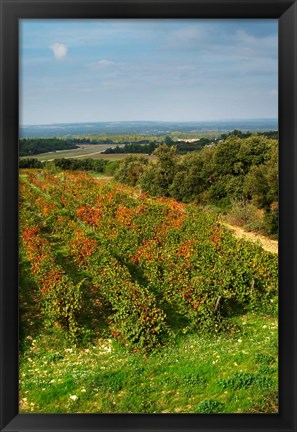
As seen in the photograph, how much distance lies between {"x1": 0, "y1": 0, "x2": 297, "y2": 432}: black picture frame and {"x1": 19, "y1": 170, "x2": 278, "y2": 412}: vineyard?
2.08 feet

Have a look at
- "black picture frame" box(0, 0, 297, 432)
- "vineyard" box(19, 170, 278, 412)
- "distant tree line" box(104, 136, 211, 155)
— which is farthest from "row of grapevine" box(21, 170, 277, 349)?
"black picture frame" box(0, 0, 297, 432)

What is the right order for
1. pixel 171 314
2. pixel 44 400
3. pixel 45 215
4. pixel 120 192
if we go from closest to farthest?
pixel 44 400 < pixel 171 314 < pixel 120 192 < pixel 45 215

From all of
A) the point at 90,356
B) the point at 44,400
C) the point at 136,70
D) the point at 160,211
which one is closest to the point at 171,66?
the point at 136,70

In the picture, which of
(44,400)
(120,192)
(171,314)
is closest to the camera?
(44,400)

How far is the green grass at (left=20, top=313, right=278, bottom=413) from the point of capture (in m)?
2.51

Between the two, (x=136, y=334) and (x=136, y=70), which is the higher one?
(x=136, y=70)

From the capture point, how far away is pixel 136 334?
9.10 feet

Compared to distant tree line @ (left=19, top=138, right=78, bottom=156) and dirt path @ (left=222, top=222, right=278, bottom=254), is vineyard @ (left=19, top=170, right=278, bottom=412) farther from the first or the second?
distant tree line @ (left=19, top=138, right=78, bottom=156)

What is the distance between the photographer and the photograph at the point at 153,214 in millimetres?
2654

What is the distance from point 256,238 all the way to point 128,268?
0.97 metres

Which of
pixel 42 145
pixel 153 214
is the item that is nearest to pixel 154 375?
pixel 153 214

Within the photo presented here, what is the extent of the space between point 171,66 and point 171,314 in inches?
64.3

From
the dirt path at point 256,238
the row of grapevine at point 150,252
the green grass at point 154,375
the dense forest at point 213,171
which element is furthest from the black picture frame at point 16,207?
the dirt path at point 256,238

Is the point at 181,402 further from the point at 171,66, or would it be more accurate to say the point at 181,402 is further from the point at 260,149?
the point at 171,66
